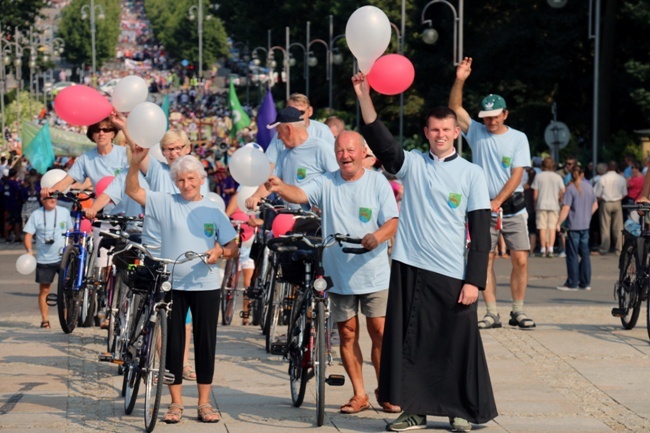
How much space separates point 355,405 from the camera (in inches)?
376

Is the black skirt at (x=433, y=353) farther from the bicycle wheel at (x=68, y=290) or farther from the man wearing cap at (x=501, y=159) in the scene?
the bicycle wheel at (x=68, y=290)

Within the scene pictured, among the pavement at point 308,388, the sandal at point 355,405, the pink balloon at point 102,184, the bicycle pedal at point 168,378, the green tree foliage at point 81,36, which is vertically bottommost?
the pavement at point 308,388

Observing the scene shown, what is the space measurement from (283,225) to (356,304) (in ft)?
5.38

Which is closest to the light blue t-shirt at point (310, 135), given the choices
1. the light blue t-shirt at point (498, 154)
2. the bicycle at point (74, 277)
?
the light blue t-shirt at point (498, 154)

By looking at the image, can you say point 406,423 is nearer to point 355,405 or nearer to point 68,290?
point 355,405

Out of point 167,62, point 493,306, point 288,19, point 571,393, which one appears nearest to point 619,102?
point 493,306

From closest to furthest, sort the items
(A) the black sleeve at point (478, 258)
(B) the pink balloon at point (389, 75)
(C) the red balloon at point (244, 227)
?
(A) the black sleeve at point (478, 258) → (B) the pink balloon at point (389, 75) → (C) the red balloon at point (244, 227)

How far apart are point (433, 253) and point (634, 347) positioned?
14.3 feet

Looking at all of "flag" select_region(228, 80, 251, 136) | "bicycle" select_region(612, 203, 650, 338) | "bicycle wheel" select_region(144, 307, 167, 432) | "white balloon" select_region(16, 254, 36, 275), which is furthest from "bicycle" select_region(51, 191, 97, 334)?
"flag" select_region(228, 80, 251, 136)

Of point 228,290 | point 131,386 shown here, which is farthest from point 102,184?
point 131,386

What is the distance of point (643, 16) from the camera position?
4000cm

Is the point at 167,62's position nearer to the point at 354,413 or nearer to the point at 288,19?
the point at 288,19

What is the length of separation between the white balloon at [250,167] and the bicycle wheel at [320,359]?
107 centimetres

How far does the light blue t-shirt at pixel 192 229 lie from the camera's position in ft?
30.3
